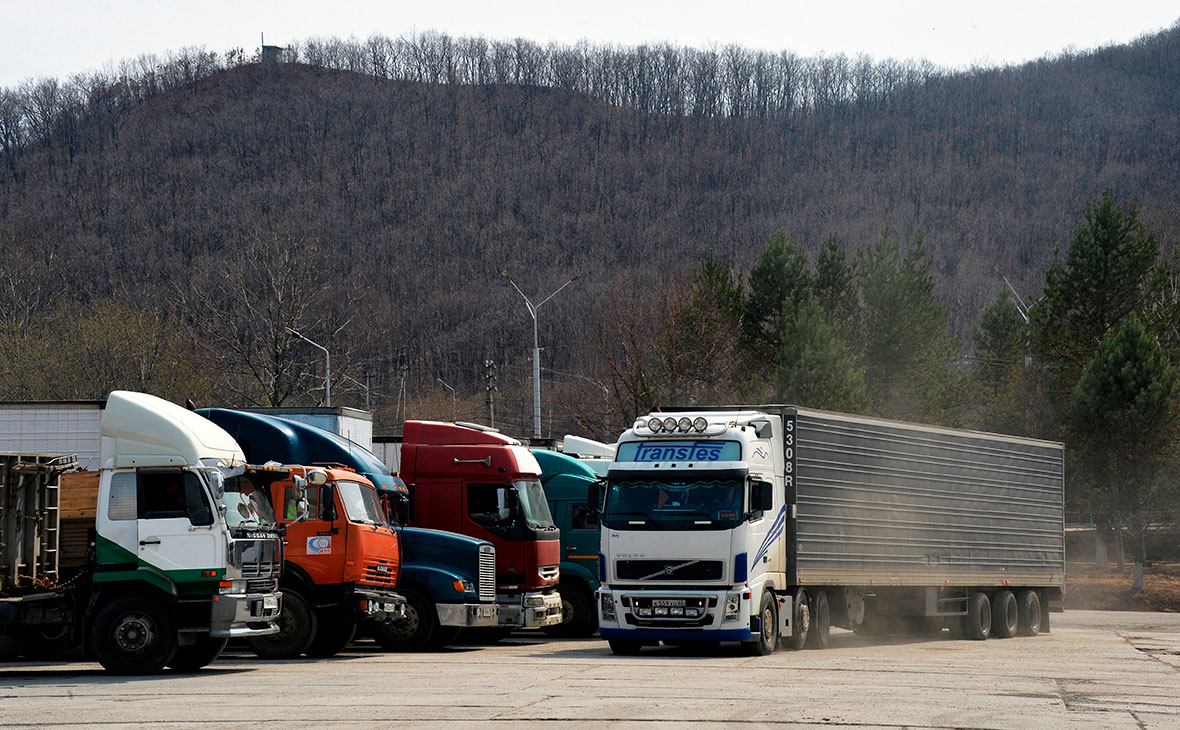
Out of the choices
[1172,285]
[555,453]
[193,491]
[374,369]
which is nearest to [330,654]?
[193,491]

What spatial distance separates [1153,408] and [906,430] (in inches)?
981

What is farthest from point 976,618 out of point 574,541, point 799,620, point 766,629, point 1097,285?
point 1097,285

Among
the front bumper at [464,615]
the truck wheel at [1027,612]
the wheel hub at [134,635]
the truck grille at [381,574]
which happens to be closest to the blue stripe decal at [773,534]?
the front bumper at [464,615]

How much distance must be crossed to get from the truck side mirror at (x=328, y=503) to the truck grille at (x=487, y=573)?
9.54 ft

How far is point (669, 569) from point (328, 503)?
5.13 metres

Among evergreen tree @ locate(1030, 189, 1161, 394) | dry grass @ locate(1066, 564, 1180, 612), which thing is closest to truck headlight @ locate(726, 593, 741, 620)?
dry grass @ locate(1066, 564, 1180, 612)

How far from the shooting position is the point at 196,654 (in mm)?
17984

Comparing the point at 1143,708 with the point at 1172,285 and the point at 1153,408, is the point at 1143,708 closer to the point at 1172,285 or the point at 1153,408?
the point at 1153,408

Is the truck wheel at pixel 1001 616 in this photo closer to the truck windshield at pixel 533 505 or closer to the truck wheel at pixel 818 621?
the truck wheel at pixel 818 621

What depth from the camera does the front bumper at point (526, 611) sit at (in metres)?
23.2

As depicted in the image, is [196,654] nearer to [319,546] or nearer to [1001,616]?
[319,546]

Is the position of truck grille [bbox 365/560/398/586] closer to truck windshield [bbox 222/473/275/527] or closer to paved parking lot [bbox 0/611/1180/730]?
paved parking lot [bbox 0/611/1180/730]

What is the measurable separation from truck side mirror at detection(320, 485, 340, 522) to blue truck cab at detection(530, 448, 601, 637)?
20.6 ft

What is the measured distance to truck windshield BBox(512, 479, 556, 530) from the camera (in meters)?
24.2
